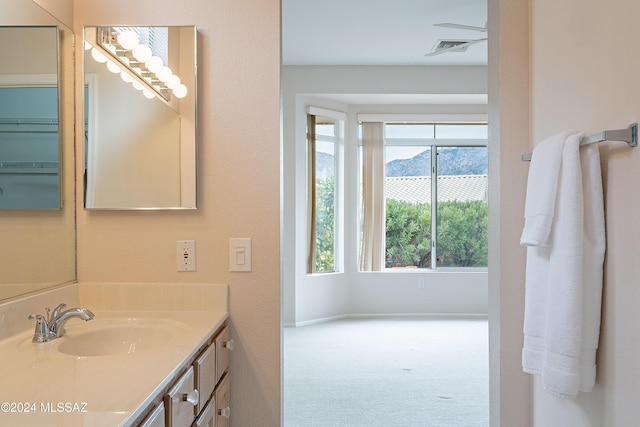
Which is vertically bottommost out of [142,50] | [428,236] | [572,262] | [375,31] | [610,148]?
[428,236]

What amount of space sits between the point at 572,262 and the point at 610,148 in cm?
33

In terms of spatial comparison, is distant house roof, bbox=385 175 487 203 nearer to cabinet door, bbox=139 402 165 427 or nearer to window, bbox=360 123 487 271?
window, bbox=360 123 487 271

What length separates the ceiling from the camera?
13.0 feet

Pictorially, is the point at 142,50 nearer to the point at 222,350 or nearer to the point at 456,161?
the point at 222,350

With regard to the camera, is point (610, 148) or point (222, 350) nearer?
point (610, 148)

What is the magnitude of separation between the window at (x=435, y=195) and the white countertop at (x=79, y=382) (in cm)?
497

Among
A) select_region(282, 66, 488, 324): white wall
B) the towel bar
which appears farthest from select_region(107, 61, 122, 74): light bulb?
select_region(282, 66, 488, 324): white wall

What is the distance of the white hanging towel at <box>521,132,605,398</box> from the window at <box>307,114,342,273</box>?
14.0ft

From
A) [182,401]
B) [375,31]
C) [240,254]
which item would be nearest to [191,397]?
[182,401]

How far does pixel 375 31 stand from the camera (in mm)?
4496

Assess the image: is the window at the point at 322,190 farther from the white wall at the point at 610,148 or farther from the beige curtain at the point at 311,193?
the white wall at the point at 610,148

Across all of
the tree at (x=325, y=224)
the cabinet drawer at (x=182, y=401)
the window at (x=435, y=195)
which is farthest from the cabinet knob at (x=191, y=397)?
the window at (x=435, y=195)

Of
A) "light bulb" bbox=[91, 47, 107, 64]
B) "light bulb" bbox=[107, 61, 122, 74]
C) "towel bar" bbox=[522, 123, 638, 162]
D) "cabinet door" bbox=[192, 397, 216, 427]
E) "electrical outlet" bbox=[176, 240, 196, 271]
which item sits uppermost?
"light bulb" bbox=[91, 47, 107, 64]

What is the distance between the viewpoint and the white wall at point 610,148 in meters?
1.27
